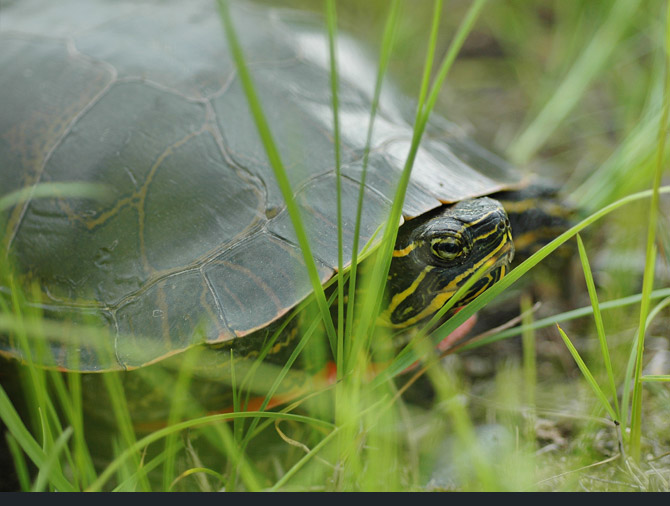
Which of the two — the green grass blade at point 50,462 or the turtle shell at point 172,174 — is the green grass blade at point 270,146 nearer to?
the turtle shell at point 172,174

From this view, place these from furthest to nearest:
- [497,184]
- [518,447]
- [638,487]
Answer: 1. [497,184]
2. [518,447]
3. [638,487]

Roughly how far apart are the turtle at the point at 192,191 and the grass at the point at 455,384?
0.27 ft

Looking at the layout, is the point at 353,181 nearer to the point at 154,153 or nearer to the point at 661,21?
the point at 154,153

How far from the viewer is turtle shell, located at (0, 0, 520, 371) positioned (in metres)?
1.30

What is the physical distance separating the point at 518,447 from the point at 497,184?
2.24ft

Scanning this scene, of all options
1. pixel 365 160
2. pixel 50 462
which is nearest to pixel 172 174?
pixel 365 160

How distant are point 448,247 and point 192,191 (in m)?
0.63

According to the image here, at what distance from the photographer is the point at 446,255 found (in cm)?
131

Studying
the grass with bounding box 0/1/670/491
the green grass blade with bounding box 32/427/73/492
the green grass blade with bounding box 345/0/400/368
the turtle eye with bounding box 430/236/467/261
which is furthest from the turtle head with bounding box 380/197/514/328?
the green grass blade with bounding box 32/427/73/492

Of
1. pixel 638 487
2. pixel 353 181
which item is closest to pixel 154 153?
pixel 353 181

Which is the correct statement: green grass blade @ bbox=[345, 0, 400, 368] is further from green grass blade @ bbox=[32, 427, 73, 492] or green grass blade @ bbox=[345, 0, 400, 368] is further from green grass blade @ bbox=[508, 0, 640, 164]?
green grass blade @ bbox=[508, 0, 640, 164]

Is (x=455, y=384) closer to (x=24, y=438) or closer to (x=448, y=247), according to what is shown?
(x=448, y=247)

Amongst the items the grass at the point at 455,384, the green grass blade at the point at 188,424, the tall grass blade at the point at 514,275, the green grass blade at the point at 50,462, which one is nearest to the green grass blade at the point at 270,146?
the grass at the point at 455,384

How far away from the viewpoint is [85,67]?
1.56 m
